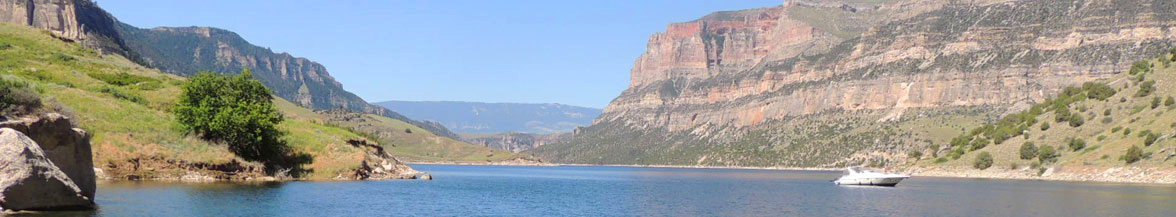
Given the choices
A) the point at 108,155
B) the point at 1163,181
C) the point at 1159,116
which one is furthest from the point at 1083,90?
the point at 108,155

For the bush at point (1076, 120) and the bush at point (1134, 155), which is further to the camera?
the bush at point (1076, 120)

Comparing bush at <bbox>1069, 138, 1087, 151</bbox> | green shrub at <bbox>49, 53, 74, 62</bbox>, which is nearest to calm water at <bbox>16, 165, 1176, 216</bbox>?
bush at <bbox>1069, 138, 1087, 151</bbox>

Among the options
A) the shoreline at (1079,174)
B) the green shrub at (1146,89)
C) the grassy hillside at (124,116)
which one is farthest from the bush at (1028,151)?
the grassy hillside at (124,116)

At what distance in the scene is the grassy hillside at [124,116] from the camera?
63.4 m

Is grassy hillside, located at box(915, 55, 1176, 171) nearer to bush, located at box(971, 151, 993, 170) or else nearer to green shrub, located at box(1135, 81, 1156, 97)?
green shrub, located at box(1135, 81, 1156, 97)

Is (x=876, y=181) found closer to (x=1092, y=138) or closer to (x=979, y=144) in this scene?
(x=1092, y=138)

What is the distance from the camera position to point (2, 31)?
344 feet

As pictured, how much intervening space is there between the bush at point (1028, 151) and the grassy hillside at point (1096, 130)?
0.47 ft

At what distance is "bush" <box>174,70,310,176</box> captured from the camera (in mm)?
72062

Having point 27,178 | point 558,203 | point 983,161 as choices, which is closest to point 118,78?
point 558,203

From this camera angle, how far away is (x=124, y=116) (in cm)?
6962

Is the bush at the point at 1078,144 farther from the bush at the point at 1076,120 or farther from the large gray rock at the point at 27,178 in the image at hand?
the large gray rock at the point at 27,178

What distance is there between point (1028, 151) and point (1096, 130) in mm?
9117

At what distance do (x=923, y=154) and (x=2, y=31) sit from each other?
159 metres
